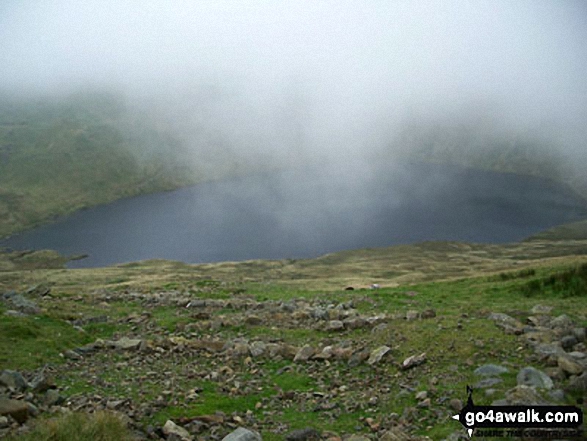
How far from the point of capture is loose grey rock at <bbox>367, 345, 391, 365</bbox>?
1703 cm

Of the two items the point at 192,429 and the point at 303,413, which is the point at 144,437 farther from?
the point at 303,413

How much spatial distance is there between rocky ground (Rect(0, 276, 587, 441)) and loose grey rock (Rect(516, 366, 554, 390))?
3cm

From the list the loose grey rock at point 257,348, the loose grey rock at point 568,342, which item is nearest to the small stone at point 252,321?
the loose grey rock at point 257,348

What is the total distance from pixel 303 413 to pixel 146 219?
636ft

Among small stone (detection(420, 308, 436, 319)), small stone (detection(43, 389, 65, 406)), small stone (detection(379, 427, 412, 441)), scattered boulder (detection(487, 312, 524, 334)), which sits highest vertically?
small stone (detection(43, 389, 65, 406))

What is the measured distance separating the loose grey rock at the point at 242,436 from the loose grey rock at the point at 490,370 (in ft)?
23.9

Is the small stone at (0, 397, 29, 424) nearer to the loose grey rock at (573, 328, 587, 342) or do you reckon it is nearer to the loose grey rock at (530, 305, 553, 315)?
the loose grey rock at (573, 328, 587, 342)

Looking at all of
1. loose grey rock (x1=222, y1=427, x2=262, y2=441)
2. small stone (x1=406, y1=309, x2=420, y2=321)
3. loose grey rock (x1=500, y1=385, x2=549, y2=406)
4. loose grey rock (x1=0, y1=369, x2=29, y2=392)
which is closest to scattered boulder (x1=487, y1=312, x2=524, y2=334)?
small stone (x1=406, y1=309, x2=420, y2=321)

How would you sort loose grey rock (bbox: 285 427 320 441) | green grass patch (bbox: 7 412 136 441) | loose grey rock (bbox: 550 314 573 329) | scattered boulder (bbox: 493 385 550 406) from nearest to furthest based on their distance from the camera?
green grass patch (bbox: 7 412 136 441) < scattered boulder (bbox: 493 385 550 406) < loose grey rock (bbox: 285 427 320 441) < loose grey rock (bbox: 550 314 573 329)

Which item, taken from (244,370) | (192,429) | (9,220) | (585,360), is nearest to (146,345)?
(244,370)

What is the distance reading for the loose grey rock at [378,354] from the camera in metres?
17.0

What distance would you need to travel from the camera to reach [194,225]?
18175cm

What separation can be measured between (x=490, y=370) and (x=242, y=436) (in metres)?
7.99

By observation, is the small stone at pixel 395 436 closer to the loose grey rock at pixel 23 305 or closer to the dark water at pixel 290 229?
the loose grey rock at pixel 23 305
